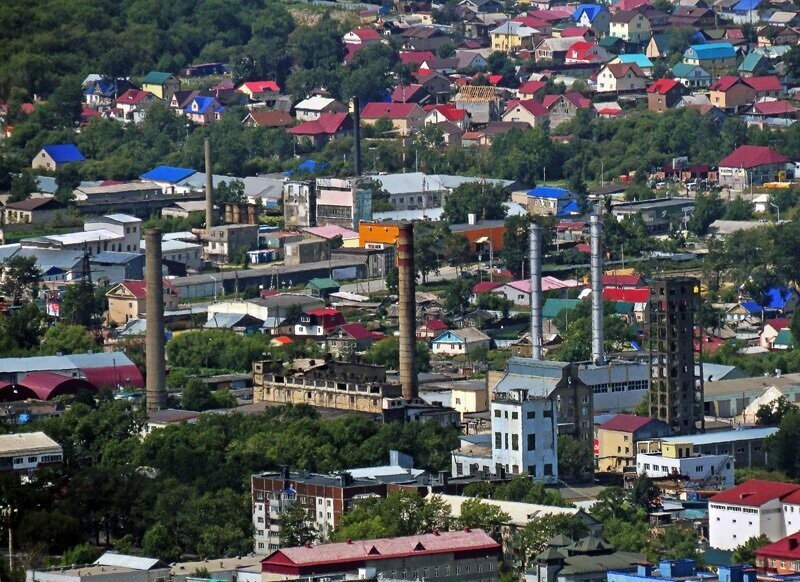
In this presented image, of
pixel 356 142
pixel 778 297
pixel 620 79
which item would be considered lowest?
pixel 778 297

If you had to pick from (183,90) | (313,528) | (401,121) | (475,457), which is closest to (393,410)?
(475,457)

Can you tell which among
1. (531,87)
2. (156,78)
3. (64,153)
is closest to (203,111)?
(156,78)

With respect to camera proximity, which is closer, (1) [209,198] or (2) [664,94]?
(1) [209,198]

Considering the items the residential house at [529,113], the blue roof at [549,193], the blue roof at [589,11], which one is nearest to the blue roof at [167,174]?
the blue roof at [549,193]

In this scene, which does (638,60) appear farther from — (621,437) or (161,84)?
(621,437)

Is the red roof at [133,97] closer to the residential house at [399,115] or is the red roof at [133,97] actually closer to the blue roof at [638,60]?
the residential house at [399,115]

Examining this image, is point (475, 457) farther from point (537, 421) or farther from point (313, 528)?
point (313, 528)

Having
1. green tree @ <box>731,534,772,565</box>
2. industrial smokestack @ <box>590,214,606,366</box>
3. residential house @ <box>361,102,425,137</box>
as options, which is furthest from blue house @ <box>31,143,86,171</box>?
green tree @ <box>731,534,772,565</box>
